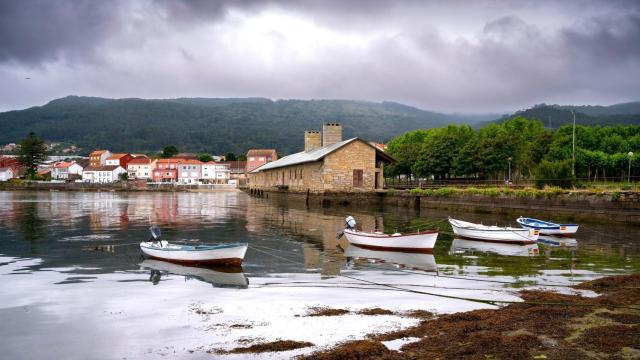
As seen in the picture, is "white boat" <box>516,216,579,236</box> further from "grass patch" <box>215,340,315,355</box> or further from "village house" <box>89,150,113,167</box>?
"village house" <box>89,150,113,167</box>

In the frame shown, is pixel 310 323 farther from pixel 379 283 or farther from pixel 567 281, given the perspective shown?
pixel 567 281

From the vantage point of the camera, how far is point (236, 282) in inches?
567

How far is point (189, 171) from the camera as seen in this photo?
181 metres

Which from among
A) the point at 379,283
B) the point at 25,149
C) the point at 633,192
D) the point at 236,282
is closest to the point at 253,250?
the point at 236,282

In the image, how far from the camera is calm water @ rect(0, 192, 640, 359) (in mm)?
9477

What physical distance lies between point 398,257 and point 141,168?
6986 inches

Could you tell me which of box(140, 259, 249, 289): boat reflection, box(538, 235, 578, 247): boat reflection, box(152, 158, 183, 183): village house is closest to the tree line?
box(538, 235, 578, 247): boat reflection

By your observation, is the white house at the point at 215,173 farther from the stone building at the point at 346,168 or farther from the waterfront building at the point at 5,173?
the stone building at the point at 346,168

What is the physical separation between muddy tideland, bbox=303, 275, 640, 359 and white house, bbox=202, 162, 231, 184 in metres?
175

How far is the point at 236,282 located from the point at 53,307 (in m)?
4.56

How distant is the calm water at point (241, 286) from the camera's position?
9.48 meters

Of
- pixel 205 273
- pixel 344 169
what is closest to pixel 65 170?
pixel 344 169

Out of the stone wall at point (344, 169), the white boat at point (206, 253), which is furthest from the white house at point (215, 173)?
the white boat at point (206, 253)

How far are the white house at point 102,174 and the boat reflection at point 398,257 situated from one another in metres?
169
